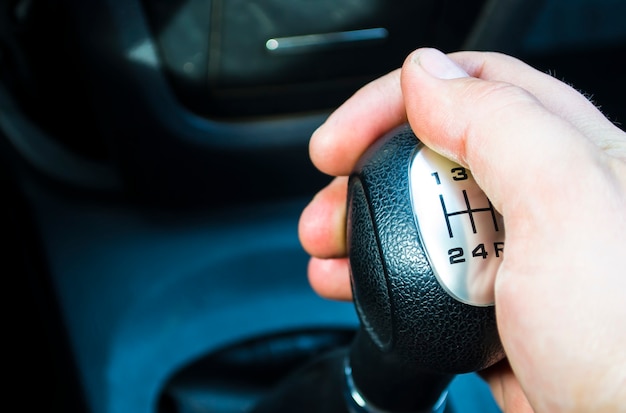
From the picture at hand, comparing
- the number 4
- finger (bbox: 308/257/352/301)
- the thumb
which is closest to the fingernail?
the thumb

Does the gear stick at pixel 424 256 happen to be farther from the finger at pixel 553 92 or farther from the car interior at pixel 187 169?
the car interior at pixel 187 169

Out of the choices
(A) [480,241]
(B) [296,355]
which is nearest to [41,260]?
(B) [296,355]

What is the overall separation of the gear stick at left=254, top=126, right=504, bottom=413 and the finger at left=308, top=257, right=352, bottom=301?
179 millimetres

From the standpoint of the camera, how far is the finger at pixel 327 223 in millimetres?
643

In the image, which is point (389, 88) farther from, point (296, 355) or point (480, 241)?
point (296, 355)

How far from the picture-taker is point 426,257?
17.7 inches

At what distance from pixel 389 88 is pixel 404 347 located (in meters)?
0.23

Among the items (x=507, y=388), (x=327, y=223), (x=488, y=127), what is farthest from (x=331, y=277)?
(x=488, y=127)

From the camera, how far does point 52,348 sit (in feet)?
2.81

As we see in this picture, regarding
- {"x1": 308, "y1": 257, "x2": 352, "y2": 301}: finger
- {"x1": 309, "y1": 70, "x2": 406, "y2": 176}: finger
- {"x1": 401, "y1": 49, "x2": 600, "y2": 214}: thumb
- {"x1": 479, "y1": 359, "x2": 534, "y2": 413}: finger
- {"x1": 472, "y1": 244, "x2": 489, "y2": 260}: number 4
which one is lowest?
{"x1": 479, "y1": 359, "x2": 534, "y2": 413}: finger

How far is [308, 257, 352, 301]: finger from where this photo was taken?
0.70 metres

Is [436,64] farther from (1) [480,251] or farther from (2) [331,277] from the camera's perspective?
(2) [331,277]

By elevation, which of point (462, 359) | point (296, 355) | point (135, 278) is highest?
point (462, 359)

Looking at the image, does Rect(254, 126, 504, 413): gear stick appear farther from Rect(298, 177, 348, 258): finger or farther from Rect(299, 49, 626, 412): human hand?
Rect(298, 177, 348, 258): finger
